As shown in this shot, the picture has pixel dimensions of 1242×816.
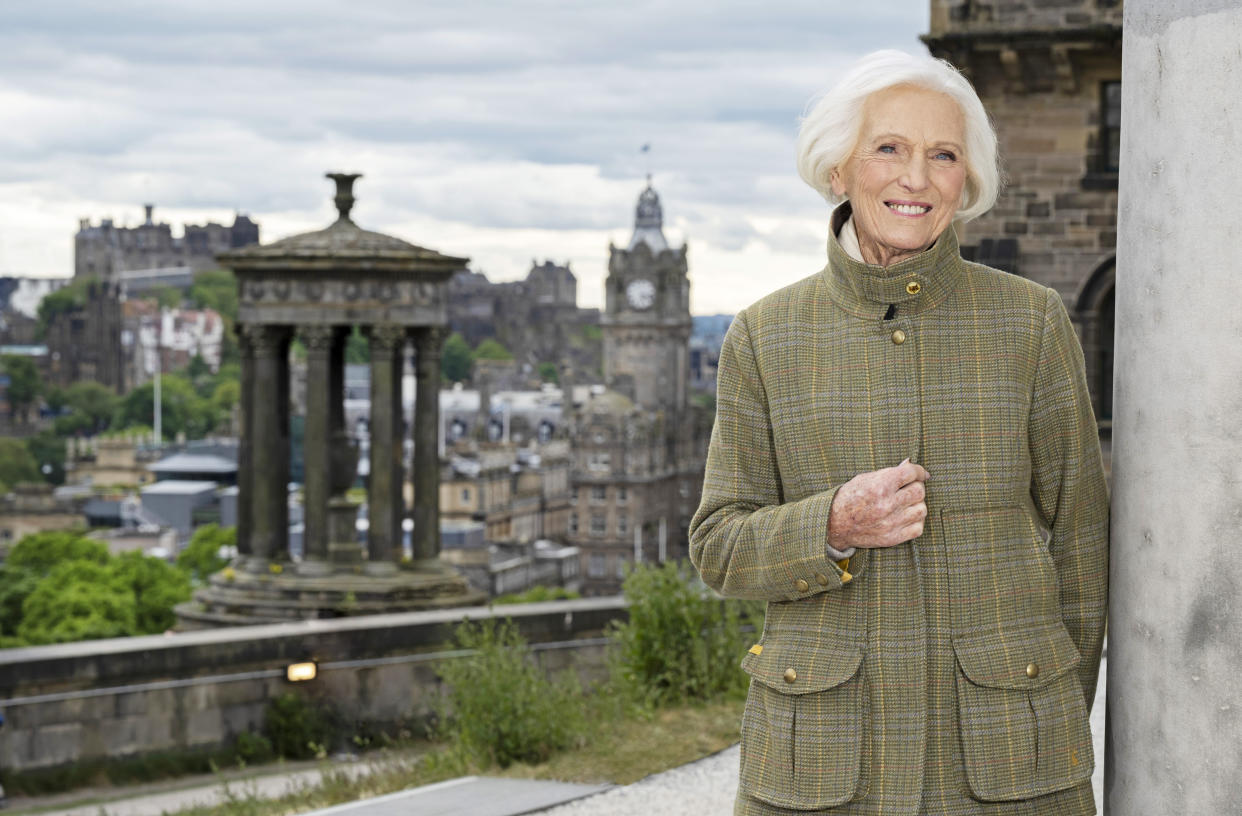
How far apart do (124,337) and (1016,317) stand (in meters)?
166

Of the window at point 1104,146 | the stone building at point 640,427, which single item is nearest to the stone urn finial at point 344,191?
the window at point 1104,146

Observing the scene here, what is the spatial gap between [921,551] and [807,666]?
0.85ft

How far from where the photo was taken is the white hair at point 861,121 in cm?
298

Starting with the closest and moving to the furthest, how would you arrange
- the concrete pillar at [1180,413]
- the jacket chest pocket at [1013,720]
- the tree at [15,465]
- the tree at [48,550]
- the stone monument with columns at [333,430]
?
the concrete pillar at [1180,413], the jacket chest pocket at [1013,720], the stone monument with columns at [333,430], the tree at [48,550], the tree at [15,465]

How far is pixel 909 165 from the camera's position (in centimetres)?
300

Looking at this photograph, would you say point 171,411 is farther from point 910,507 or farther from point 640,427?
point 910,507

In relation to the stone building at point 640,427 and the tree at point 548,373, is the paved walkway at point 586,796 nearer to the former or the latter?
the stone building at point 640,427

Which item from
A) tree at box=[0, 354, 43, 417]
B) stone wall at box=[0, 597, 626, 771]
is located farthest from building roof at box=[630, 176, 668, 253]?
stone wall at box=[0, 597, 626, 771]

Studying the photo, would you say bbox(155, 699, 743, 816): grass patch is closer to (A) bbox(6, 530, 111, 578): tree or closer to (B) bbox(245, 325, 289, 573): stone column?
(B) bbox(245, 325, 289, 573): stone column

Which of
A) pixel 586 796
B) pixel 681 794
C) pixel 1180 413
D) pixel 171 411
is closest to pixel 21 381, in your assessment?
pixel 171 411

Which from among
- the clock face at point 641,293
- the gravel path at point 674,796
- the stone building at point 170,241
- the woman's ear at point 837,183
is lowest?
the gravel path at point 674,796

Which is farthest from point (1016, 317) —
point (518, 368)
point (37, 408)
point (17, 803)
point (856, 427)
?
point (518, 368)

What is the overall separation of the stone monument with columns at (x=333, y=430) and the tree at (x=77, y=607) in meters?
37.6

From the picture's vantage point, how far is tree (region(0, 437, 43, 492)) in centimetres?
11875
